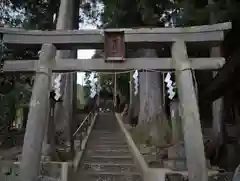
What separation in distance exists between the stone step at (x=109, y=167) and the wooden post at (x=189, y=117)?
4245 mm

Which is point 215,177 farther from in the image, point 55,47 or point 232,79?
point 232,79

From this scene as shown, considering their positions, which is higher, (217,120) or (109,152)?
(217,120)

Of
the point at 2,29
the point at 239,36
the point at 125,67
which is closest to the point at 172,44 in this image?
the point at 125,67

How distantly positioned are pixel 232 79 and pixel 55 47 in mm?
6389

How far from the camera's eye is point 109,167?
9.98 meters

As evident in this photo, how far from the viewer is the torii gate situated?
20.7 ft

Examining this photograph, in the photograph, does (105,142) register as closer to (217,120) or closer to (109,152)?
(109,152)

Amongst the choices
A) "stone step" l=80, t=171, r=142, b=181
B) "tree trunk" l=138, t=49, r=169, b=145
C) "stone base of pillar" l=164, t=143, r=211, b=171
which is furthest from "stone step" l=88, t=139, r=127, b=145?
"stone base of pillar" l=164, t=143, r=211, b=171

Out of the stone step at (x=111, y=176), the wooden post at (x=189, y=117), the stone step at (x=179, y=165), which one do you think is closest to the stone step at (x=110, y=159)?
the stone step at (x=111, y=176)

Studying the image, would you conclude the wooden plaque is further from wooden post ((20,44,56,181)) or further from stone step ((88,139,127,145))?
stone step ((88,139,127,145))

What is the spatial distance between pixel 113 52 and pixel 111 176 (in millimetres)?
4179

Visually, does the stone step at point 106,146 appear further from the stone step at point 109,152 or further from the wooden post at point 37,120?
the wooden post at point 37,120

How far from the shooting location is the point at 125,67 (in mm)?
6520

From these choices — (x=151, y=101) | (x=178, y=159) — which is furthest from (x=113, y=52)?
(x=151, y=101)
